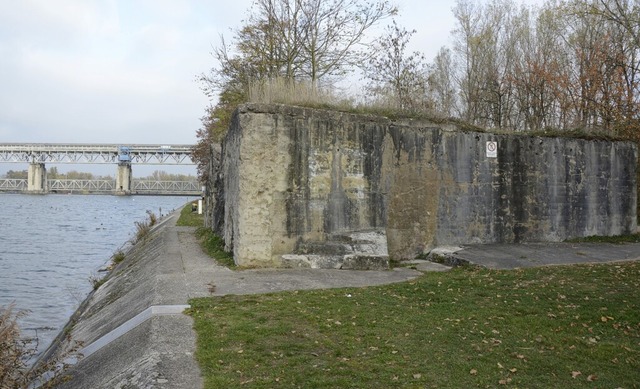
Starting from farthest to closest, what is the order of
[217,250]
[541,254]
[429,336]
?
[217,250] < [541,254] < [429,336]

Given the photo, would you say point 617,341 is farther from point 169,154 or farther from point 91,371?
point 169,154

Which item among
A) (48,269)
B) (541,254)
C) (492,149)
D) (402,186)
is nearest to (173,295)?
(402,186)

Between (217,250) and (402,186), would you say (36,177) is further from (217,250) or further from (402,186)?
(402,186)

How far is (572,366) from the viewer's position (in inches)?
216

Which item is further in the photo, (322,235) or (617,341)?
(322,235)

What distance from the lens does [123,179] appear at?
105m

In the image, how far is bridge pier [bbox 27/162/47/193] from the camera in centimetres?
10525

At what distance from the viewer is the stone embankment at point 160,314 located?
18.3 feet

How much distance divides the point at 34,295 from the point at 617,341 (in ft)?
50.1

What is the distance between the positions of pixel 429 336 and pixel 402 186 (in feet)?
21.8

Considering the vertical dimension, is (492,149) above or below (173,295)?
above

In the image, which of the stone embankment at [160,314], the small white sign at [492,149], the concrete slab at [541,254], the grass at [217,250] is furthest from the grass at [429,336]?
the small white sign at [492,149]

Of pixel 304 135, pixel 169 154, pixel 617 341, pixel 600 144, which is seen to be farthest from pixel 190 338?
pixel 169 154

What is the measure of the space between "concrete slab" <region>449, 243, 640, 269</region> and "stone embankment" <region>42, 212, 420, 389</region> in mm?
1889
